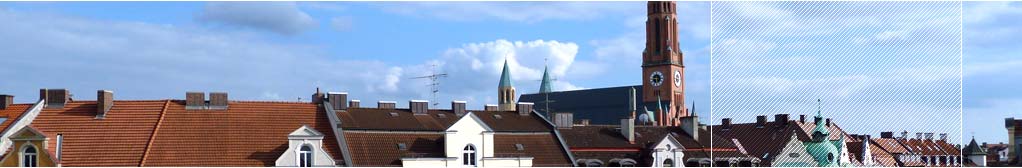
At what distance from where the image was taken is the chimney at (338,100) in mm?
28984

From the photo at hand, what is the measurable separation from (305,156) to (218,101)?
2.21 meters

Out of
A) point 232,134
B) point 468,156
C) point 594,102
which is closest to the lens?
point 232,134

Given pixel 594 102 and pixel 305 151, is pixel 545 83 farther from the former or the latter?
pixel 305 151

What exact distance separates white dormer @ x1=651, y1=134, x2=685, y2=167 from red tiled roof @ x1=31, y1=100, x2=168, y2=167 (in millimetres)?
10916

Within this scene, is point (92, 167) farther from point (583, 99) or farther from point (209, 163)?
point (583, 99)

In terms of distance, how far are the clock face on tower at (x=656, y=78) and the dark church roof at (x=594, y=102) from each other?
1463 mm

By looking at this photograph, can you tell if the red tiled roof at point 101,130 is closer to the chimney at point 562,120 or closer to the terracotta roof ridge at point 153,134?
the terracotta roof ridge at point 153,134

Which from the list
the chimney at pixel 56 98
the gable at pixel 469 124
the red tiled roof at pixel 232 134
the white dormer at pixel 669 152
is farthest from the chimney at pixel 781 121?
the chimney at pixel 56 98

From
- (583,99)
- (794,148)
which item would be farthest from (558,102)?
(794,148)

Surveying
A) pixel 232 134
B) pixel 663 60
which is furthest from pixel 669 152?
pixel 663 60

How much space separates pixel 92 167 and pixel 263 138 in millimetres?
3214

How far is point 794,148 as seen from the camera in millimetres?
34312

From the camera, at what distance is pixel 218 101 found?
27.7m

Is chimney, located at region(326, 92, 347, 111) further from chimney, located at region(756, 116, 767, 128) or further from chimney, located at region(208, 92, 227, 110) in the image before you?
chimney, located at region(756, 116, 767, 128)
